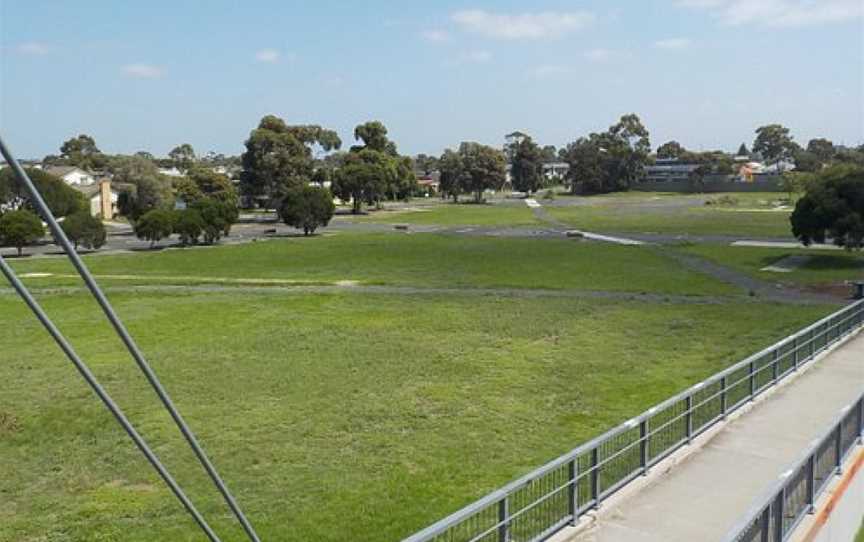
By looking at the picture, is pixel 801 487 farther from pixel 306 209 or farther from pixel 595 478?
pixel 306 209

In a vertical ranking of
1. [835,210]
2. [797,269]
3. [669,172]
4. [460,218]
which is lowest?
[797,269]

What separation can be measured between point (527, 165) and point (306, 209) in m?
102

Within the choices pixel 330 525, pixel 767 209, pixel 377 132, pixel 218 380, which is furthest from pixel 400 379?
pixel 377 132

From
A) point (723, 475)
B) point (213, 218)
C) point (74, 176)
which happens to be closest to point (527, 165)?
point (74, 176)

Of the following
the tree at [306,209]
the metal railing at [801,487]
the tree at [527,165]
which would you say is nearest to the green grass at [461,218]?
the tree at [306,209]

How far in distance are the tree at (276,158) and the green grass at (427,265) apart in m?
31.7

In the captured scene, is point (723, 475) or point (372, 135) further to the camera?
point (372, 135)

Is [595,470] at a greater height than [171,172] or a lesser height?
lesser

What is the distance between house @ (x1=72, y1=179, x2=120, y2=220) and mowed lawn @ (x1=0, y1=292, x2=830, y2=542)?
228 ft

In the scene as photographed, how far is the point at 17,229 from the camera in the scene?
5919cm

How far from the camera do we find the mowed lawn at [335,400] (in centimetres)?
1259

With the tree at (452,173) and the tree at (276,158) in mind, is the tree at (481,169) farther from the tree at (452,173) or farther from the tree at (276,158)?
the tree at (276,158)

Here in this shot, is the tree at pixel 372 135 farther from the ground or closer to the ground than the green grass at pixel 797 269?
farther from the ground

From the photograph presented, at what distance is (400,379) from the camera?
20.8 metres
